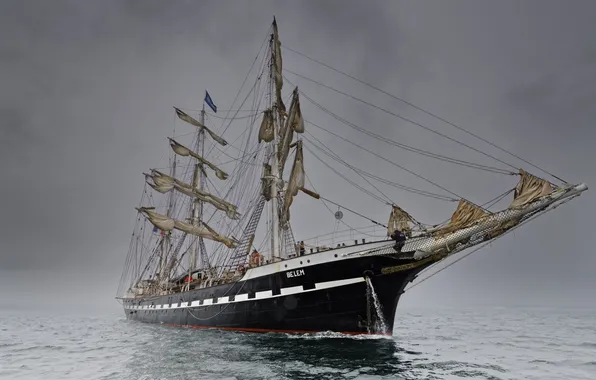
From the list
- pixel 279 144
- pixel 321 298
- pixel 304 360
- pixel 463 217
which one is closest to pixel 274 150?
pixel 279 144

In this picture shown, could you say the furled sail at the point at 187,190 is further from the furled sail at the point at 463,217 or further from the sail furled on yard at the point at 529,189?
the sail furled on yard at the point at 529,189

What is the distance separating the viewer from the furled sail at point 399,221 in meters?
18.9

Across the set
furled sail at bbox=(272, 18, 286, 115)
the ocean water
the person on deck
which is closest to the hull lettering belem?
the ocean water

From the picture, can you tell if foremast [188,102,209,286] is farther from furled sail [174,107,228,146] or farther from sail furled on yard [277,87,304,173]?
sail furled on yard [277,87,304,173]

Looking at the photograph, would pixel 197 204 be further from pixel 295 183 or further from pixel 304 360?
pixel 304 360

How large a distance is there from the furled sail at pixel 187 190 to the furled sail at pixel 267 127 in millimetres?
17634

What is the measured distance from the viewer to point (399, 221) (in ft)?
62.7

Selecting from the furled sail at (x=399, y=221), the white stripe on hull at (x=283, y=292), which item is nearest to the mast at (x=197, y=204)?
the white stripe on hull at (x=283, y=292)

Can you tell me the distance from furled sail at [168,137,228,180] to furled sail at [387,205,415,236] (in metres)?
35.1

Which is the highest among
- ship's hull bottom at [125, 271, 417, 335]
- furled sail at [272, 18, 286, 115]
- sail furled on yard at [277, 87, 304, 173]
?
furled sail at [272, 18, 286, 115]

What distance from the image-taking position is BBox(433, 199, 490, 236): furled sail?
16.9 meters

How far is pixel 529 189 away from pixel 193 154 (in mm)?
40863

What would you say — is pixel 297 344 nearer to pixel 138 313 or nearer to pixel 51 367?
pixel 51 367

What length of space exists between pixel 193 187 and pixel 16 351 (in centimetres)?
2752
